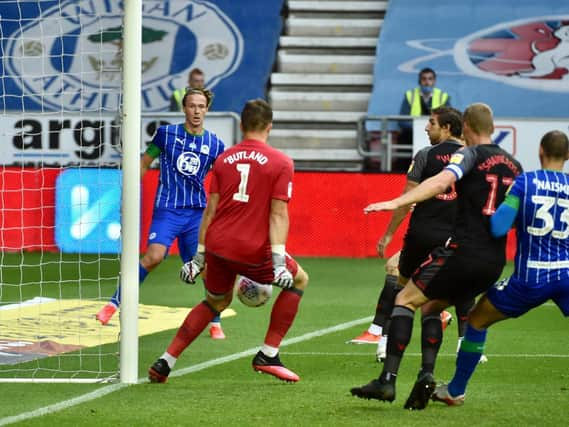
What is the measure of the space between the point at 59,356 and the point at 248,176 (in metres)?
2.55

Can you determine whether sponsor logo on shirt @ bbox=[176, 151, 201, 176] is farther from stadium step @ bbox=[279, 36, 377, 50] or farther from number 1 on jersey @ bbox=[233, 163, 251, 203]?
stadium step @ bbox=[279, 36, 377, 50]

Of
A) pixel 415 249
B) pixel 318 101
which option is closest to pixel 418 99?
pixel 318 101

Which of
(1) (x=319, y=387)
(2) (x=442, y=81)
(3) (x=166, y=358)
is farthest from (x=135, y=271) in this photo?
(2) (x=442, y=81)

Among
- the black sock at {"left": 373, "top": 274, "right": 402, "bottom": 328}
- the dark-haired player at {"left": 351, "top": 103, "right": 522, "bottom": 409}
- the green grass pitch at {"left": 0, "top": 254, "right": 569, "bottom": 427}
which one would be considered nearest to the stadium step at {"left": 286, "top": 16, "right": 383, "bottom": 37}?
the green grass pitch at {"left": 0, "top": 254, "right": 569, "bottom": 427}

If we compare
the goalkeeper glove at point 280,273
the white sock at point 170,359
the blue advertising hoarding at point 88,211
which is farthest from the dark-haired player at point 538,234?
the blue advertising hoarding at point 88,211

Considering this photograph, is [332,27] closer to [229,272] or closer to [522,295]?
[229,272]

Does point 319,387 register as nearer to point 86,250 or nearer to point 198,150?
→ point 198,150

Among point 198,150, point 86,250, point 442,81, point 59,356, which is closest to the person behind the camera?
point 59,356

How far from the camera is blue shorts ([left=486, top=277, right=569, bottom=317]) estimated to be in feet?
23.7

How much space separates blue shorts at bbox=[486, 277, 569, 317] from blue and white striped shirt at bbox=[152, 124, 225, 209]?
4.07m

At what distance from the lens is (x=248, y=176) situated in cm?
805

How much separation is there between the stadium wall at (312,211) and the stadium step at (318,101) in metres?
4.88

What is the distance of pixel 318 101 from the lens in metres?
23.5

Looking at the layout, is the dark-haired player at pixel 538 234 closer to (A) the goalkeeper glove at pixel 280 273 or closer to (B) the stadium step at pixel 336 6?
(A) the goalkeeper glove at pixel 280 273
